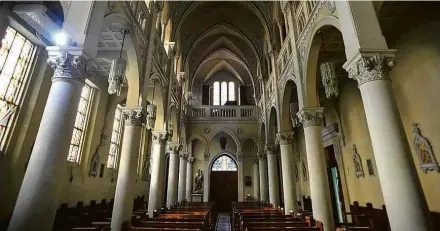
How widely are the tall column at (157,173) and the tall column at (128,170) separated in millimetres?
3215

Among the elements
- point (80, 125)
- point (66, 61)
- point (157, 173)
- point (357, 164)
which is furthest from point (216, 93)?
point (66, 61)

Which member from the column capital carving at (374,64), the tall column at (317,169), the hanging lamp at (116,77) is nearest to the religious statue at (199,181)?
the tall column at (317,169)

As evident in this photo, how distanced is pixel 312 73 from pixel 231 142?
15455 mm

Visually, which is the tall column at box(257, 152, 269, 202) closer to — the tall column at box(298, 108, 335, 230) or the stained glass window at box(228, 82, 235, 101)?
the stained glass window at box(228, 82, 235, 101)

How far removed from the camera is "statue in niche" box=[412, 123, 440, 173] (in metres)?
6.30

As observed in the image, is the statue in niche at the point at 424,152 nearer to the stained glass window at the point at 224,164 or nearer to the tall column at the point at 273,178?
the tall column at the point at 273,178

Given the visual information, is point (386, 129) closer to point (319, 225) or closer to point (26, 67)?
point (319, 225)

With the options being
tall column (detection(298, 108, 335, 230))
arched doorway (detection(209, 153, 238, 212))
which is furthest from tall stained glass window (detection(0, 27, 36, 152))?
arched doorway (detection(209, 153, 238, 212))

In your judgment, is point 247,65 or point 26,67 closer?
point 26,67

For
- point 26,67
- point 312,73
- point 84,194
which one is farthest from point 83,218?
point 312,73

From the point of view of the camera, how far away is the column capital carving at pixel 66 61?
4770mm

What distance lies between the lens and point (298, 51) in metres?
8.94

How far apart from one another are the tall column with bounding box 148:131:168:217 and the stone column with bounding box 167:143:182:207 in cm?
271

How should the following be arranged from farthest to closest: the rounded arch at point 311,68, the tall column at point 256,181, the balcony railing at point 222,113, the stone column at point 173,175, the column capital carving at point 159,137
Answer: the tall column at point 256,181 → the balcony railing at point 222,113 → the stone column at point 173,175 → the column capital carving at point 159,137 → the rounded arch at point 311,68
